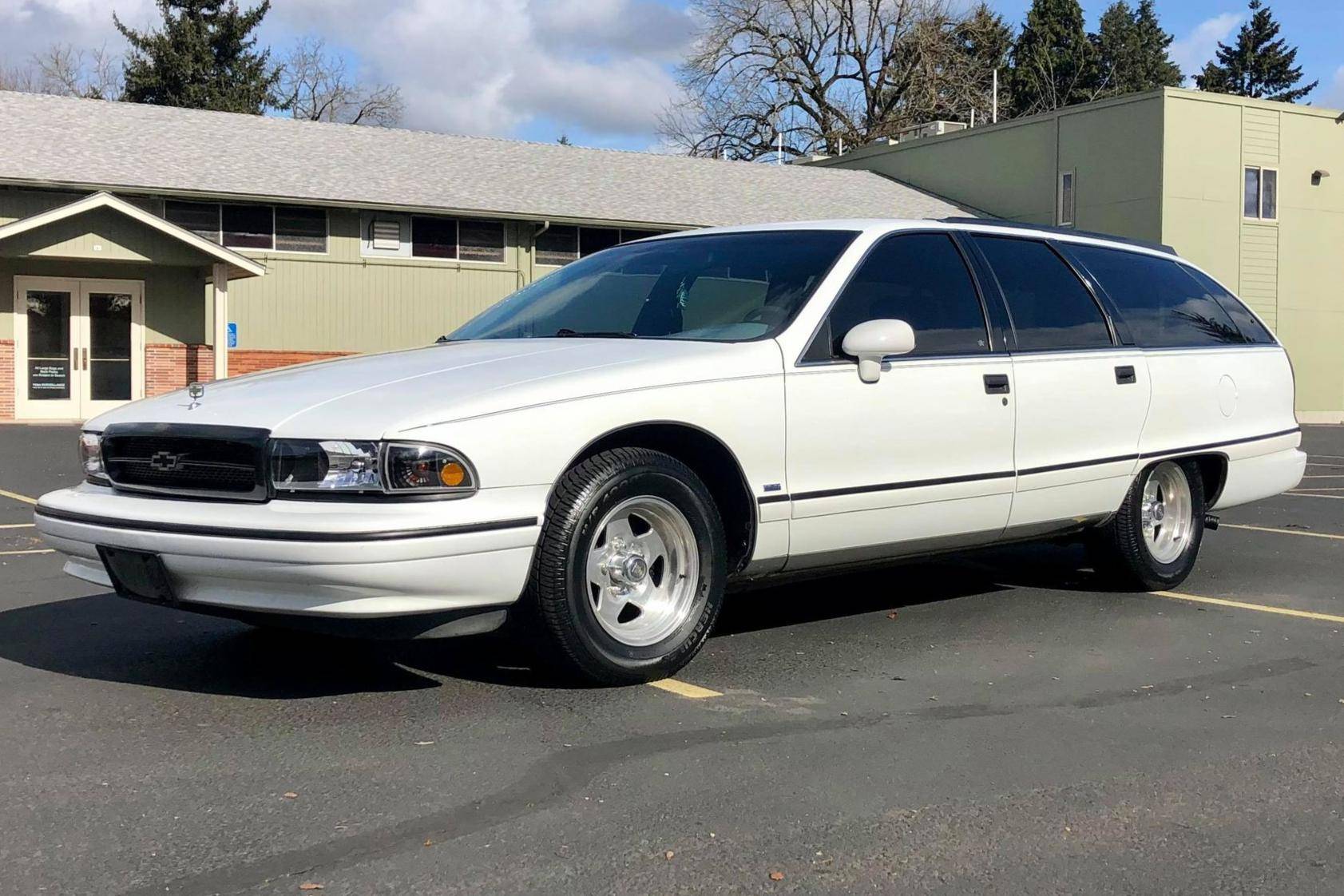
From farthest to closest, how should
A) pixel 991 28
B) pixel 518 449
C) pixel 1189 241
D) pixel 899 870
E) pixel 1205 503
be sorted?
pixel 991 28 < pixel 1189 241 < pixel 1205 503 < pixel 518 449 < pixel 899 870

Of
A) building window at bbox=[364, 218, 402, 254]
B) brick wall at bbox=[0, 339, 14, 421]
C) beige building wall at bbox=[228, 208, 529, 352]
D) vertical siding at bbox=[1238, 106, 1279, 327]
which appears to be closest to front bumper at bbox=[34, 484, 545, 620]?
brick wall at bbox=[0, 339, 14, 421]

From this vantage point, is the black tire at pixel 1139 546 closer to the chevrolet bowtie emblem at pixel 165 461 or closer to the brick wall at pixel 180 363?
the chevrolet bowtie emblem at pixel 165 461

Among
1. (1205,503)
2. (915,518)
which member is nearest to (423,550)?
(915,518)

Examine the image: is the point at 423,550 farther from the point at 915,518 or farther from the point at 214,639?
the point at 915,518

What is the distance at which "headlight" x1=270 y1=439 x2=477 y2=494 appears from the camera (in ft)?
13.9

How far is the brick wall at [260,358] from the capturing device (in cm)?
2567

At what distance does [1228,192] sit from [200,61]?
3538 cm

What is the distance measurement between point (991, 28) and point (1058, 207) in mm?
28783

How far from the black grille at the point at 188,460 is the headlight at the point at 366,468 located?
0.09 m

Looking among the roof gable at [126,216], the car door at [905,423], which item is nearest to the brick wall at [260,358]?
the roof gable at [126,216]

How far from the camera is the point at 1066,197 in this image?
103 ft

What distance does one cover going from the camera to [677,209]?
100 feet

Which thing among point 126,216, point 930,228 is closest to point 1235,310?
point 930,228

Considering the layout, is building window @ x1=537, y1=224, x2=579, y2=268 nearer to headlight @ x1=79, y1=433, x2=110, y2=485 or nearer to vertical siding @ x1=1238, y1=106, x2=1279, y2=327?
vertical siding @ x1=1238, y1=106, x2=1279, y2=327
